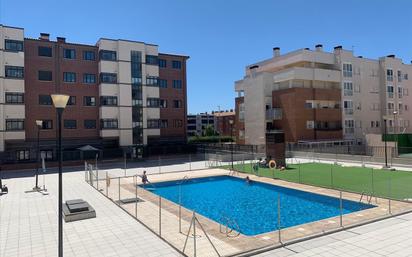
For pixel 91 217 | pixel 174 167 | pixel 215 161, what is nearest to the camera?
pixel 91 217

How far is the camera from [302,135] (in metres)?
48.9

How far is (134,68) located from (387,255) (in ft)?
138

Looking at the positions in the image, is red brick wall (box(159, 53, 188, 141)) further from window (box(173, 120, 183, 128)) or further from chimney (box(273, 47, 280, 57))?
chimney (box(273, 47, 280, 57))

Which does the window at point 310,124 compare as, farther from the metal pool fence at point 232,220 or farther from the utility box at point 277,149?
the metal pool fence at point 232,220

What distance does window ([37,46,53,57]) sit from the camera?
139 ft

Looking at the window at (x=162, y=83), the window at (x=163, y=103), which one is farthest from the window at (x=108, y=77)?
the window at (x=163, y=103)

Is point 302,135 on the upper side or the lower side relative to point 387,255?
upper

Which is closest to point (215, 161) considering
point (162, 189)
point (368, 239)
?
point (162, 189)

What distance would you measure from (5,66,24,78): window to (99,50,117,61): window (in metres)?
10.2

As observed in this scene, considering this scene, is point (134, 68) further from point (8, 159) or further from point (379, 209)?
point (379, 209)

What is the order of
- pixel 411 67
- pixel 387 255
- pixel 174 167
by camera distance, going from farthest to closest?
1. pixel 411 67
2. pixel 174 167
3. pixel 387 255

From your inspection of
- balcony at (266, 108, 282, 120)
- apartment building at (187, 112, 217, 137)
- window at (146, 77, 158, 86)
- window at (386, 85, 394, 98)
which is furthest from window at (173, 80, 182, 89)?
apartment building at (187, 112, 217, 137)

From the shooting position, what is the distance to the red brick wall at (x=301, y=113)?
48719 millimetres

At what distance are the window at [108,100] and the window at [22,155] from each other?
37.9ft
